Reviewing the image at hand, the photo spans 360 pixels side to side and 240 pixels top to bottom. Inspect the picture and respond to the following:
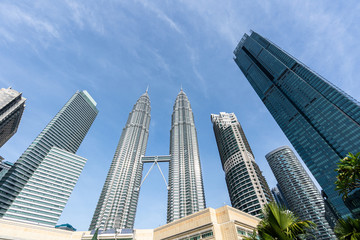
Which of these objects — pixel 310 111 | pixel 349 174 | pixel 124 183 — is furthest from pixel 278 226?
pixel 124 183

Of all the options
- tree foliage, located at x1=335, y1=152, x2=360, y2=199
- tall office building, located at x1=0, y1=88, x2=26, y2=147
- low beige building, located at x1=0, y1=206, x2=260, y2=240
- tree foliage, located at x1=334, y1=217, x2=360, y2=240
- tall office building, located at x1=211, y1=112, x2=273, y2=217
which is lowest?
tree foliage, located at x1=334, y1=217, x2=360, y2=240

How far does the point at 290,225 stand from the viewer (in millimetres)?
8367

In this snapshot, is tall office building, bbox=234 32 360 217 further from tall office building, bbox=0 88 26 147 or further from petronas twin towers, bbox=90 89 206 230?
tall office building, bbox=0 88 26 147

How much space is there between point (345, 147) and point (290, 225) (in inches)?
4380

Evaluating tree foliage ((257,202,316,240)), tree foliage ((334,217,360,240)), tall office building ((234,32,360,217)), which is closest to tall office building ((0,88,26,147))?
tree foliage ((257,202,316,240))

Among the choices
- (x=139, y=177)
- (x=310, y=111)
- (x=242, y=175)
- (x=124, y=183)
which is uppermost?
Answer: (x=310, y=111)

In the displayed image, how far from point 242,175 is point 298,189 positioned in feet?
343

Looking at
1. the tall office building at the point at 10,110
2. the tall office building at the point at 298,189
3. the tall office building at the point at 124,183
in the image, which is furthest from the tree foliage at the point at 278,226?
the tall office building at the point at 298,189

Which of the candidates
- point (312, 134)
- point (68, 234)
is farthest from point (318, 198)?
point (68, 234)

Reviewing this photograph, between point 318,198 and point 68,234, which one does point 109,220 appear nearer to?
point 68,234

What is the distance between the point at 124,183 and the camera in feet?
423

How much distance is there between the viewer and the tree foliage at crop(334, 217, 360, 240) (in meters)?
8.45

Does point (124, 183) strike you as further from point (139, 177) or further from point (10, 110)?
point (10, 110)

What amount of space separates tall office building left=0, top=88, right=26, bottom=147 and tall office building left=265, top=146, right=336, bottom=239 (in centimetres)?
20043
